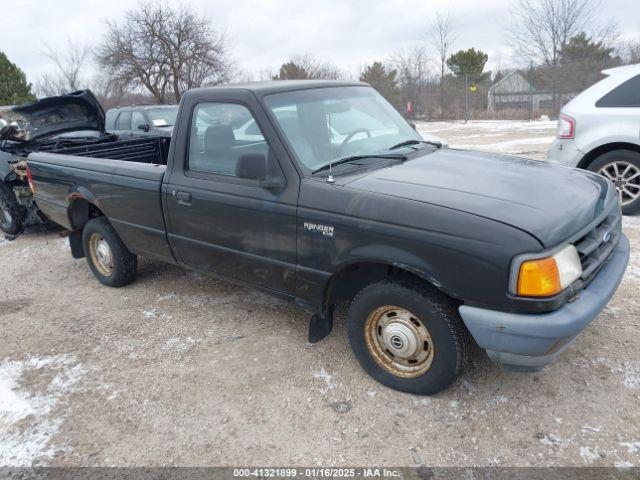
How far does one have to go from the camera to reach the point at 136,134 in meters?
10.4

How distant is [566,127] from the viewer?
5941 millimetres

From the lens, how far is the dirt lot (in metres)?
2.58

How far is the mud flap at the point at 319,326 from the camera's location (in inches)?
130

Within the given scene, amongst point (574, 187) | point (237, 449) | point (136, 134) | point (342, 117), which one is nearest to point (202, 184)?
point (342, 117)

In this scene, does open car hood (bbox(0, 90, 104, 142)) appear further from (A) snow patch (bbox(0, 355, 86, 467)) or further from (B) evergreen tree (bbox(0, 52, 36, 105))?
(B) evergreen tree (bbox(0, 52, 36, 105))

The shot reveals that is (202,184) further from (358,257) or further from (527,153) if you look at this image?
(527,153)

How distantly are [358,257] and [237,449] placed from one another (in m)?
1.23

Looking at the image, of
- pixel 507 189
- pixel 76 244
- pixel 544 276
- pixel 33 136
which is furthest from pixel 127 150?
pixel 544 276

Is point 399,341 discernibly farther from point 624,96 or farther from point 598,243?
point 624,96

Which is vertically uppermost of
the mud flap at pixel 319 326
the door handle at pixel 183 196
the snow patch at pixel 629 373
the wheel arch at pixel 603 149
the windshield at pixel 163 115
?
the windshield at pixel 163 115

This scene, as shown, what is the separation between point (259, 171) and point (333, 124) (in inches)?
29.1

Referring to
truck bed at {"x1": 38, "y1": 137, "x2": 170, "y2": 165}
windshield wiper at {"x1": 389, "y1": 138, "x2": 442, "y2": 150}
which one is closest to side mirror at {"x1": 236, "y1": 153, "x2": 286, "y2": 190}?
windshield wiper at {"x1": 389, "y1": 138, "x2": 442, "y2": 150}

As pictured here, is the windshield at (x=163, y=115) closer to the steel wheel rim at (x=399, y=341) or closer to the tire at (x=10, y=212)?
the tire at (x=10, y=212)

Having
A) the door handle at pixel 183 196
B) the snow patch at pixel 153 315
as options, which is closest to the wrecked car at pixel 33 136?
the snow patch at pixel 153 315
